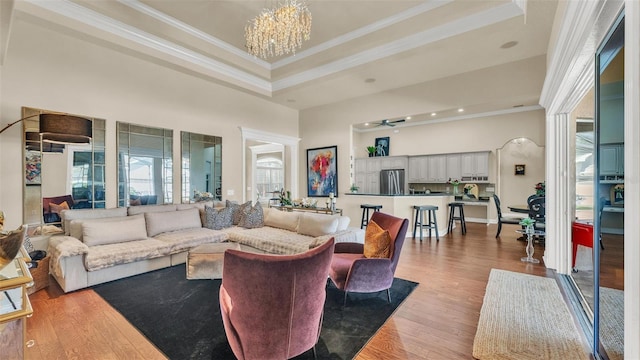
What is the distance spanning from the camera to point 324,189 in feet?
24.0

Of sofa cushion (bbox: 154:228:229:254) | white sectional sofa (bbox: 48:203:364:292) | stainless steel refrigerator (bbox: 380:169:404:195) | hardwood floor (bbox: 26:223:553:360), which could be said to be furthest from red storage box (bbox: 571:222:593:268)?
stainless steel refrigerator (bbox: 380:169:404:195)

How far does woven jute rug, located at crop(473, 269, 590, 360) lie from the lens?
6.72 feet

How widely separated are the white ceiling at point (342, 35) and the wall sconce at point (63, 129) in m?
0.83

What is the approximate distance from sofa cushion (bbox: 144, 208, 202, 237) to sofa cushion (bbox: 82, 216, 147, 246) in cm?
15

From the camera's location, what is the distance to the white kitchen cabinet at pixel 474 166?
26.2 ft

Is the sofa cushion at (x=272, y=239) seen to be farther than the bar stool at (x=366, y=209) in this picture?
No

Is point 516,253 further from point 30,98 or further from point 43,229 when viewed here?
point 30,98


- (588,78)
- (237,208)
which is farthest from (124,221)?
(588,78)

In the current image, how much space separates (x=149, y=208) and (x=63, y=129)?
1560mm

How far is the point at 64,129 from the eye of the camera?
135 inches

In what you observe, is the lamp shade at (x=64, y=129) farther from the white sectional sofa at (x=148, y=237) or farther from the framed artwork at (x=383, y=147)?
the framed artwork at (x=383, y=147)

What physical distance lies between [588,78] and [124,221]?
18.4ft

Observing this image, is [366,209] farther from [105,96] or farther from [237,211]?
[105,96]

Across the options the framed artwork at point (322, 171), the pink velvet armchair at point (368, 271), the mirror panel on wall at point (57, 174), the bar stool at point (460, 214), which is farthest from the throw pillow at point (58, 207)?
the bar stool at point (460, 214)
